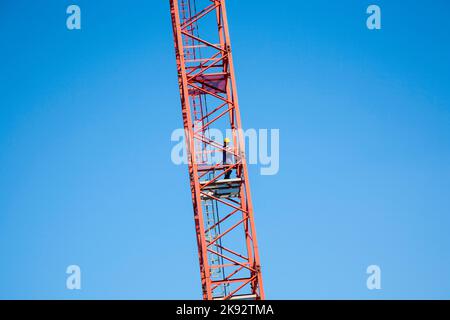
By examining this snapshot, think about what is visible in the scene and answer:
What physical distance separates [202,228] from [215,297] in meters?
3.23

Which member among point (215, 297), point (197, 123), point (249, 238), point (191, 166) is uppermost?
point (197, 123)

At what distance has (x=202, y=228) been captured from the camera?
110ft

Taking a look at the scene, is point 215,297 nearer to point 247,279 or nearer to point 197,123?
point 247,279

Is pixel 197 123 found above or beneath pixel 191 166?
above
